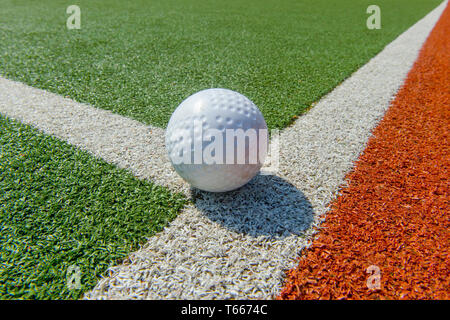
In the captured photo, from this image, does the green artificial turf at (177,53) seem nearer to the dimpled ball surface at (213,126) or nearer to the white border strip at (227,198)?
the white border strip at (227,198)

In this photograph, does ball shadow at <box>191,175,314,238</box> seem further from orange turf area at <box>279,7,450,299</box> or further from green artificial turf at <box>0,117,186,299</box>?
green artificial turf at <box>0,117,186,299</box>

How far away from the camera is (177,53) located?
8.86 meters

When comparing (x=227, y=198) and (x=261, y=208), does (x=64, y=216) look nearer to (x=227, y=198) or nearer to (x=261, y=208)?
(x=227, y=198)

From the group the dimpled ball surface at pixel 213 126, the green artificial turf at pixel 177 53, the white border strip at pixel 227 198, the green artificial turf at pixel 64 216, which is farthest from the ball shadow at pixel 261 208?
the green artificial turf at pixel 177 53

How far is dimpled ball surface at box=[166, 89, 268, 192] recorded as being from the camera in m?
3.10

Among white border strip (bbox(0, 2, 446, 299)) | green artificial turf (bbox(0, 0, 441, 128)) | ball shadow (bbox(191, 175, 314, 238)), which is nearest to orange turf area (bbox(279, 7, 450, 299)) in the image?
white border strip (bbox(0, 2, 446, 299))

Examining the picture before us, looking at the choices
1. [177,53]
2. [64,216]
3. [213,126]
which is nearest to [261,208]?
[213,126]

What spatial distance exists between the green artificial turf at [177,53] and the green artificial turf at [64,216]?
1.72m

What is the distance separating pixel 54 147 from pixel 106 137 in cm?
75

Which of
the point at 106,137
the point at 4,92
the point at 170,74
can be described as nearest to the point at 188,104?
the point at 106,137

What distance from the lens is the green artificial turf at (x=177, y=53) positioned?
6261mm

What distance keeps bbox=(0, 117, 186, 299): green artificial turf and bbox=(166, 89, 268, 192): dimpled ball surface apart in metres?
0.52
